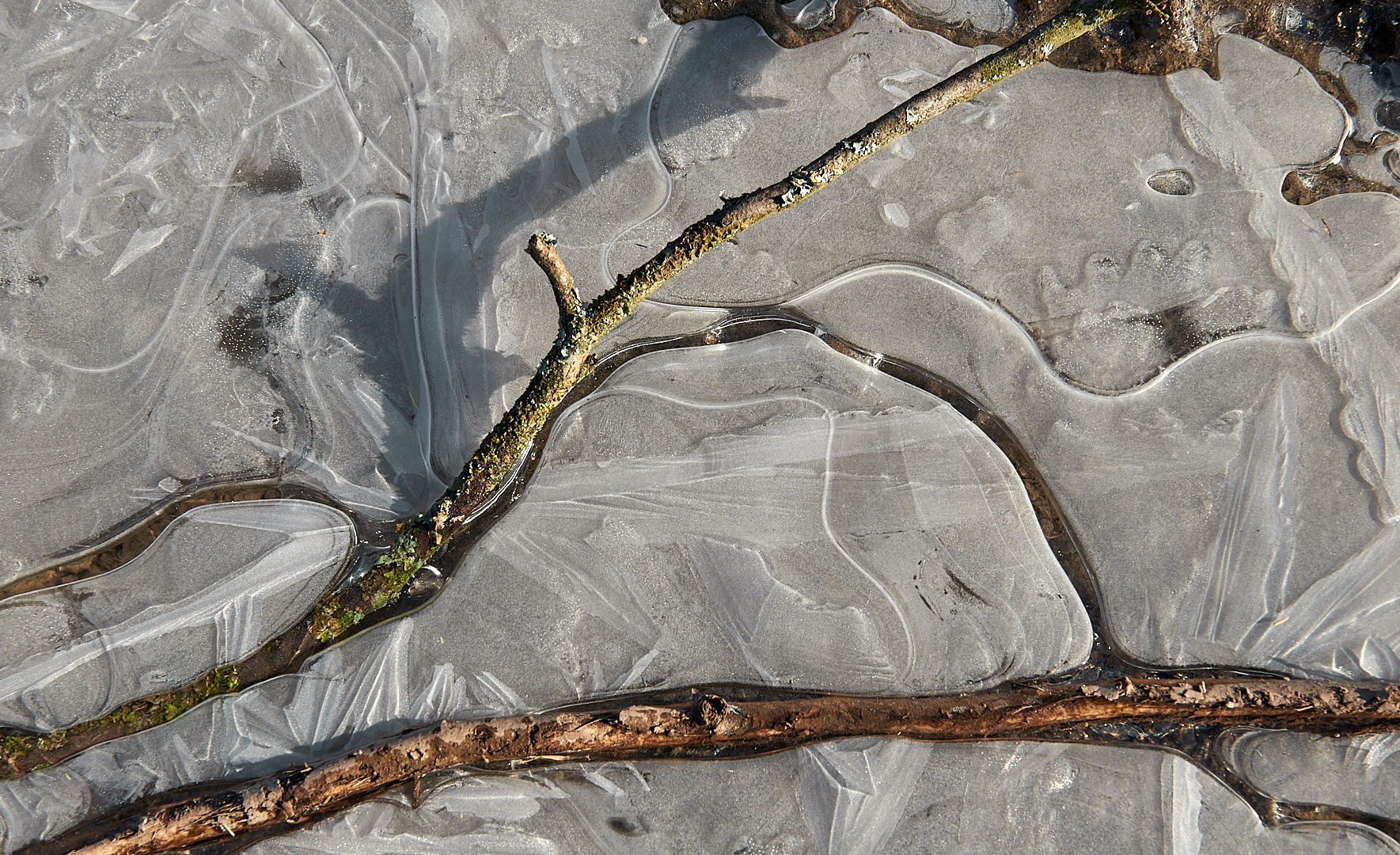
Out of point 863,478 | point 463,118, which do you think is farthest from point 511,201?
point 863,478

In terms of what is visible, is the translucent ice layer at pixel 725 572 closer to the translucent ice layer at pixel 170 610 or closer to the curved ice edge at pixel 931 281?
the curved ice edge at pixel 931 281

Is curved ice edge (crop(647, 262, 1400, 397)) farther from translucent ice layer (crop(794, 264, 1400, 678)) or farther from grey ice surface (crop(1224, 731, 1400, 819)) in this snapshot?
grey ice surface (crop(1224, 731, 1400, 819))

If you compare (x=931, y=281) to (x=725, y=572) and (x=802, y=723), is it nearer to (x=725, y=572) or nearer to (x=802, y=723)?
(x=725, y=572)

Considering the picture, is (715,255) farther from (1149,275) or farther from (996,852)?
(996,852)

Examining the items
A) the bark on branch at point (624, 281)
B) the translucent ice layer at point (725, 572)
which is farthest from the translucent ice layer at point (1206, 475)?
the bark on branch at point (624, 281)

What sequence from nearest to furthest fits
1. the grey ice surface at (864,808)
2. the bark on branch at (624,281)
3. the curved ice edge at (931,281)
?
the bark on branch at (624,281)
the grey ice surface at (864,808)
the curved ice edge at (931,281)
